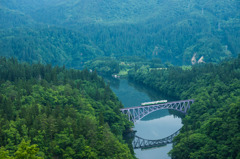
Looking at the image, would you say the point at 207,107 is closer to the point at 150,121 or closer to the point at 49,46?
the point at 150,121

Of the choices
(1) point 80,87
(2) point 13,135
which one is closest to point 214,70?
(1) point 80,87

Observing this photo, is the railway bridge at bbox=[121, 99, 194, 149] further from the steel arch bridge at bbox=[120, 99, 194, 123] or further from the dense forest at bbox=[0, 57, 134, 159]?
the dense forest at bbox=[0, 57, 134, 159]

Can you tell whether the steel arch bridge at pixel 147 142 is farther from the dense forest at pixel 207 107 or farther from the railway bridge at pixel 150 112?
the dense forest at pixel 207 107

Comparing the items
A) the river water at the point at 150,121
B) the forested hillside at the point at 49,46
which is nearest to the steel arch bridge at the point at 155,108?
the river water at the point at 150,121

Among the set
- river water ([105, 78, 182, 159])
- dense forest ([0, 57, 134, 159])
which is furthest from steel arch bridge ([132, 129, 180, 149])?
dense forest ([0, 57, 134, 159])

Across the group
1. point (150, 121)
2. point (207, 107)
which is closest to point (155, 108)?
point (150, 121)

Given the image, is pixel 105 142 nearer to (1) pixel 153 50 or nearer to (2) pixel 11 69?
(2) pixel 11 69
